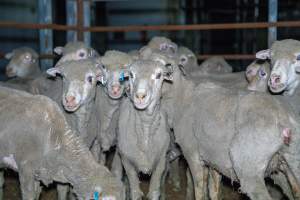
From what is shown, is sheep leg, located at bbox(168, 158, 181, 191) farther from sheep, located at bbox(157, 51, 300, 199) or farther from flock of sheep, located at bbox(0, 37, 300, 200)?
sheep, located at bbox(157, 51, 300, 199)

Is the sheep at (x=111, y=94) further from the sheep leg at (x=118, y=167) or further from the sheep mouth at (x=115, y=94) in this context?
the sheep leg at (x=118, y=167)

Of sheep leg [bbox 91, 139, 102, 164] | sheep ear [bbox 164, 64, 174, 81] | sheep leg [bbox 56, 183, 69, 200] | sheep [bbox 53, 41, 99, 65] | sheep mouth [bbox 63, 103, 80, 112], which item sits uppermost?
sheep [bbox 53, 41, 99, 65]

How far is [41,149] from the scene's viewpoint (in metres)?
4.27

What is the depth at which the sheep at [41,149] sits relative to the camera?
13.9 ft

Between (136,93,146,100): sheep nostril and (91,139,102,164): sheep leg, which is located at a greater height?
(136,93,146,100): sheep nostril

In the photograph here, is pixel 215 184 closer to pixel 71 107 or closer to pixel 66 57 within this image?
pixel 71 107

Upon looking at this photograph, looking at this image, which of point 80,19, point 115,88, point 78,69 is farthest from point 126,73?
point 80,19

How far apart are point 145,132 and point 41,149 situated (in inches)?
40.9

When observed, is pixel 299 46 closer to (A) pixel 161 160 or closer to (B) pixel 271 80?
(B) pixel 271 80

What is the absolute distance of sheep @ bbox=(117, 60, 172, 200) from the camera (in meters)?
4.56

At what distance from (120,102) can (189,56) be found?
2.18 m

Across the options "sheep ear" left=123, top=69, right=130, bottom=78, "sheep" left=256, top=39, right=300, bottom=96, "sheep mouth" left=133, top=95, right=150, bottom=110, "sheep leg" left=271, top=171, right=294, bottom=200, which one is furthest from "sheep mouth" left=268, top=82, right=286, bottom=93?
"sheep ear" left=123, top=69, right=130, bottom=78

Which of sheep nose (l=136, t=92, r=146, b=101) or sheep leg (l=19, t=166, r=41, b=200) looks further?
sheep nose (l=136, t=92, r=146, b=101)

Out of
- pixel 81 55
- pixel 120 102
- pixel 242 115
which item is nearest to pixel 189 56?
pixel 81 55
